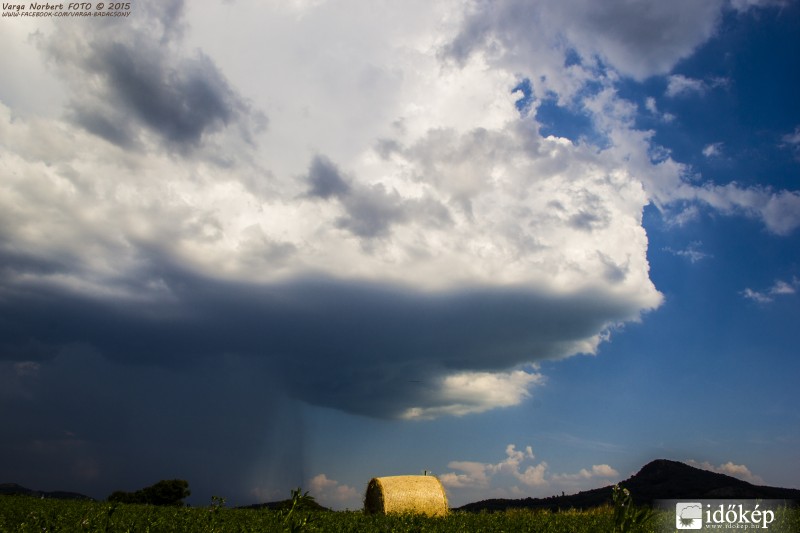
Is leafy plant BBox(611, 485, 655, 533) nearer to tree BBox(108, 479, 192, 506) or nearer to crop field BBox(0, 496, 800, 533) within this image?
crop field BBox(0, 496, 800, 533)

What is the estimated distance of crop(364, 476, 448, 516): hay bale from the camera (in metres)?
25.9

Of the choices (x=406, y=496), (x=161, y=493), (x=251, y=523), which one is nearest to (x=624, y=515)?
(x=251, y=523)

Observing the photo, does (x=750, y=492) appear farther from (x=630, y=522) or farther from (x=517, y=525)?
(x=630, y=522)

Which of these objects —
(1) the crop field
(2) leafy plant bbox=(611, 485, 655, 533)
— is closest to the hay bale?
(1) the crop field

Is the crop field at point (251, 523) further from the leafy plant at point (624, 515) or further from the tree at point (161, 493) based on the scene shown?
the tree at point (161, 493)

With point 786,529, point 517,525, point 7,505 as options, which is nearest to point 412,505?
point 517,525

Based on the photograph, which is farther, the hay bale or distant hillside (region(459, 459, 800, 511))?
distant hillside (region(459, 459, 800, 511))

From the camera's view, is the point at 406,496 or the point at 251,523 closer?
the point at 251,523

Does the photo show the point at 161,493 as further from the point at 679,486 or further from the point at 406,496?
the point at 679,486

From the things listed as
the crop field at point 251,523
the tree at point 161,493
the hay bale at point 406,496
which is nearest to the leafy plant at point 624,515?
the crop field at point 251,523

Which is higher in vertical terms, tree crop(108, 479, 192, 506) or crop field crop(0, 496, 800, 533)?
crop field crop(0, 496, 800, 533)

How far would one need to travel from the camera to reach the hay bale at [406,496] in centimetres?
2588

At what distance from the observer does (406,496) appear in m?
26.2

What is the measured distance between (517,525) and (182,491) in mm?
32381
